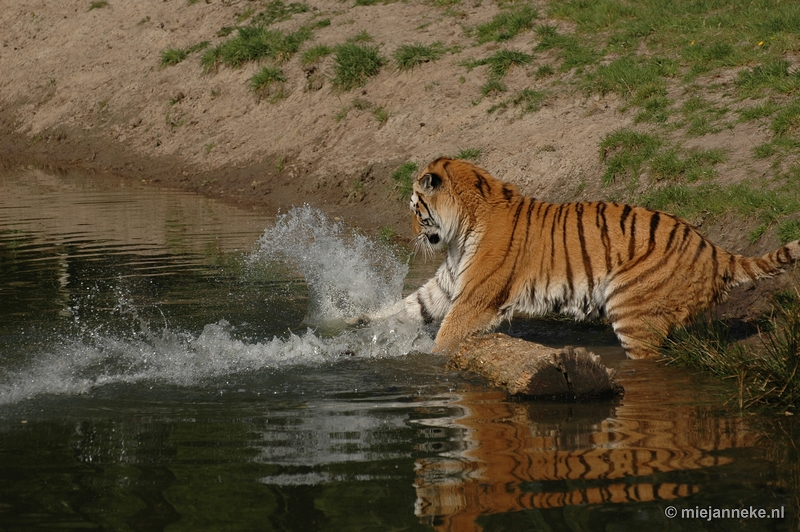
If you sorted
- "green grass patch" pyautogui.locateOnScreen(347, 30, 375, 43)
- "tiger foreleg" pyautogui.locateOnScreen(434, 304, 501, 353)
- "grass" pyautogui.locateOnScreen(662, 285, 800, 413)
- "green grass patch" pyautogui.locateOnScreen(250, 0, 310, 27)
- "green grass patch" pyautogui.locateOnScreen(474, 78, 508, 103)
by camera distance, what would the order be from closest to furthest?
1. "grass" pyautogui.locateOnScreen(662, 285, 800, 413)
2. "tiger foreleg" pyautogui.locateOnScreen(434, 304, 501, 353)
3. "green grass patch" pyautogui.locateOnScreen(474, 78, 508, 103)
4. "green grass patch" pyautogui.locateOnScreen(347, 30, 375, 43)
5. "green grass patch" pyautogui.locateOnScreen(250, 0, 310, 27)

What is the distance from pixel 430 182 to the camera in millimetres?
7090

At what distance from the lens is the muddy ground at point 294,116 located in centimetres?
1145

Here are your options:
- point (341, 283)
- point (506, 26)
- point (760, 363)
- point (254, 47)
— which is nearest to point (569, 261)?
point (760, 363)

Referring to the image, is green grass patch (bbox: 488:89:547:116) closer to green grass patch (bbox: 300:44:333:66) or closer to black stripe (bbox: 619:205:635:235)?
green grass patch (bbox: 300:44:333:66)

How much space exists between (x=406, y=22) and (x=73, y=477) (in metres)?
12.6

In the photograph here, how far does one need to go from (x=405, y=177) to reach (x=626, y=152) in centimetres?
283

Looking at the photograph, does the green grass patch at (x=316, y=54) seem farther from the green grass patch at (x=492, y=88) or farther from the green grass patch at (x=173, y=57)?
the green grass patch at (x=173, y=57)

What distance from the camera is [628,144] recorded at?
10383 millimetres

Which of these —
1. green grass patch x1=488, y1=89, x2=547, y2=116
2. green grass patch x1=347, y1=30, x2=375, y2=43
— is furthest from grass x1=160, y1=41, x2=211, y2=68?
green grass patch x1=488, y1=89, x2=547, y2=116

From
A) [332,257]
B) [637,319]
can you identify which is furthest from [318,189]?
[637,319]

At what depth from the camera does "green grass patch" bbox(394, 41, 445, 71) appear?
14.5 metres

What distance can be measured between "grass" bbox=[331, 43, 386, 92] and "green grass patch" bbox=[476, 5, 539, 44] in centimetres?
A: 145

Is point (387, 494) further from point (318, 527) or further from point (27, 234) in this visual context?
point (27, 234)

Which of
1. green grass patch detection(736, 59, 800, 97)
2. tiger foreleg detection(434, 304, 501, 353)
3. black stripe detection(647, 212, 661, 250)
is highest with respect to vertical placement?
green grass patch detection(736, 59, 800, 97)
